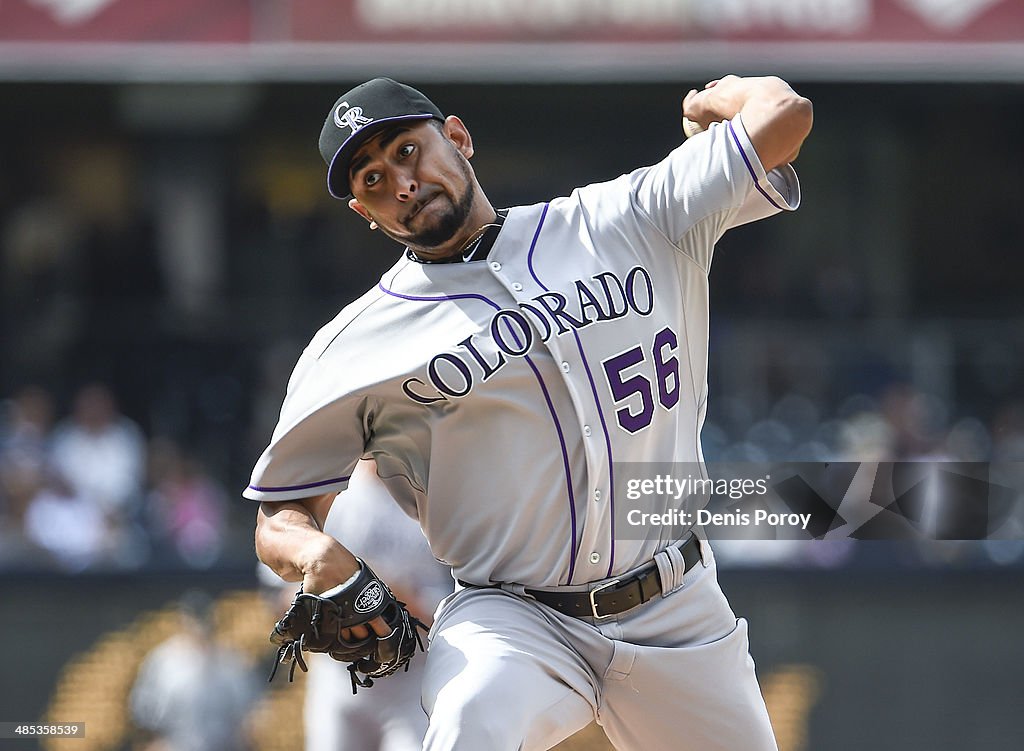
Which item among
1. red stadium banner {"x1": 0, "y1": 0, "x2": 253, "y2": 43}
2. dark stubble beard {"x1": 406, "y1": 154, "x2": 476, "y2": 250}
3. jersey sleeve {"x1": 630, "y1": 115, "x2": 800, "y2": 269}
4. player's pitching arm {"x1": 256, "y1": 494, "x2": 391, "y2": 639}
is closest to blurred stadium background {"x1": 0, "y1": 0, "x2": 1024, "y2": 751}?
red stadium banner {"x1": 0, "y1": 0, "x2": 253, "y2": 43}

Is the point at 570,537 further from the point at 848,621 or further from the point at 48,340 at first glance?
the point at 48,340

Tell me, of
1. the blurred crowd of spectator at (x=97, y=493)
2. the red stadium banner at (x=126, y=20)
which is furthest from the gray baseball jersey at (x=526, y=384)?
the red stadium banner at (x=126, y=20)

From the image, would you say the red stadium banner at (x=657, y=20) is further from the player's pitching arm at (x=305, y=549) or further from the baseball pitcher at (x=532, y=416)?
the player's pitching arm at (x=305, y=549)

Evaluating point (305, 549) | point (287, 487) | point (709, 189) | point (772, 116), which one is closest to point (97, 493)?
point (287, 487)

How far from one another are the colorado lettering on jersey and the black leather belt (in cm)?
46

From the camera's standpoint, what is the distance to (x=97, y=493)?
25.4 feet

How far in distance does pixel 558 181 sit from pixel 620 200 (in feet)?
26.3

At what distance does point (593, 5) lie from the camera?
915 cm

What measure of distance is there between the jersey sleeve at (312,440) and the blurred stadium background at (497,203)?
3.82m

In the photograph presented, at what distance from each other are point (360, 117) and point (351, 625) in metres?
A: 1.00

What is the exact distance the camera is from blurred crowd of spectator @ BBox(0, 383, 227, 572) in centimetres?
705

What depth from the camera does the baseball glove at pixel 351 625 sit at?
2797 mm

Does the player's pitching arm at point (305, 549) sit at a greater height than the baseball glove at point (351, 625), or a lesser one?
greater

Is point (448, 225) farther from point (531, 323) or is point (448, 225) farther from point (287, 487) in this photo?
point (287, 487)
